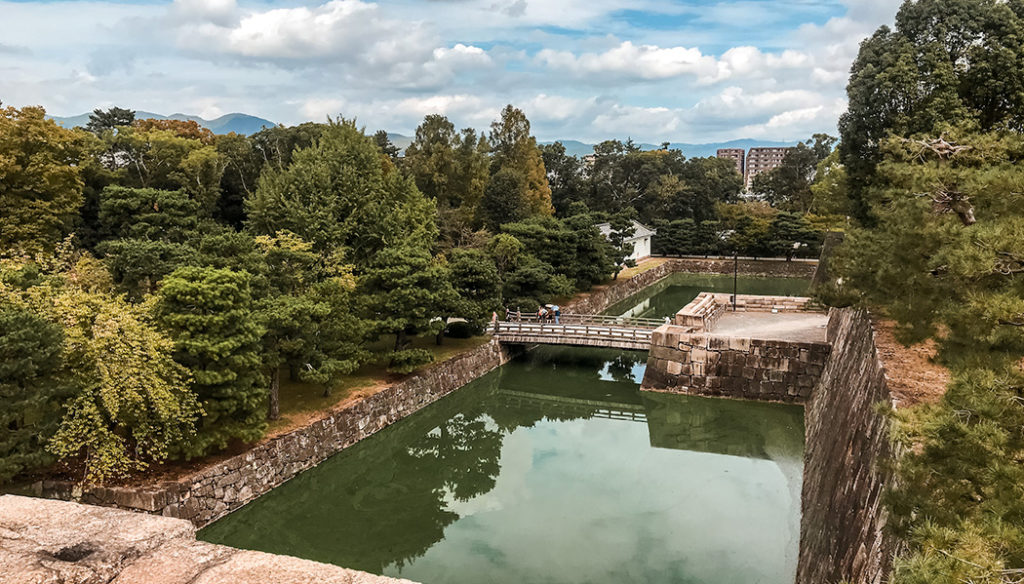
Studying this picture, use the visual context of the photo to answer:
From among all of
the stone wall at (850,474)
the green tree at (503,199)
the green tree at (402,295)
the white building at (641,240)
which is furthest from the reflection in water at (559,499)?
the white building at (641,240)

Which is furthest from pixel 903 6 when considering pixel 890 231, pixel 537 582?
pixel 537 582

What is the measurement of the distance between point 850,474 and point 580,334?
14.3m

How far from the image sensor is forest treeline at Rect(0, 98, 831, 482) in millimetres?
11164

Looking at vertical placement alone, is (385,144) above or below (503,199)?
above

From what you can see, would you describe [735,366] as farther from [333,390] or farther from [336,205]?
[336,205]

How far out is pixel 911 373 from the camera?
996 cm

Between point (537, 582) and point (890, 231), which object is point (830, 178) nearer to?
point (890, 231)

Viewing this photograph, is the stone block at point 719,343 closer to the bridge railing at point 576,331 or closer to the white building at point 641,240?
the bridge railing at point 576,331

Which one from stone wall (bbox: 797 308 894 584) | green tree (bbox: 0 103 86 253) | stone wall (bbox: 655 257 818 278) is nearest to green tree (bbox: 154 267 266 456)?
stone wall (bbox: 797 308 894 584)

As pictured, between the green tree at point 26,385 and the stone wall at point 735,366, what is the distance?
53.2 ft

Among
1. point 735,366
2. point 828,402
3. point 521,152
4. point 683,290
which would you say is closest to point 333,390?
point 735,366

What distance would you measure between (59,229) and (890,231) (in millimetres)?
25041

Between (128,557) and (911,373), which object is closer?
(128,557)

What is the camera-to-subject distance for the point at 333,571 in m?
4.31
